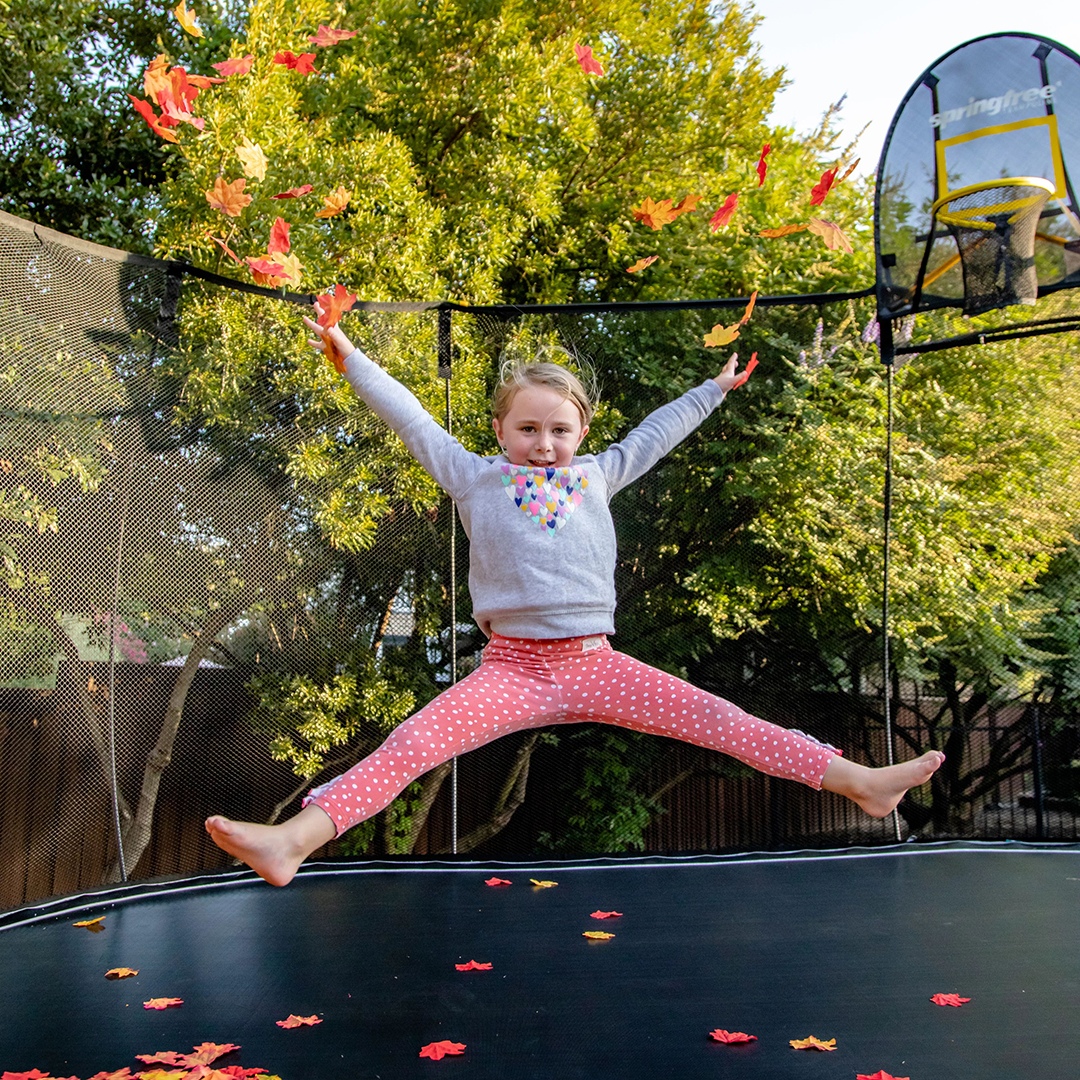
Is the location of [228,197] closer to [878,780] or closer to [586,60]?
[586,60]

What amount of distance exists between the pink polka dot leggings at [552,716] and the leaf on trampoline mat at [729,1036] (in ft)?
1.22

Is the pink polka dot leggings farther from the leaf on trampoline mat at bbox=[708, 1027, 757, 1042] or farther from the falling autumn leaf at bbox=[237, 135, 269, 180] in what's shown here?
the falling autumn leaf at bbox=[237, 135, 269, 180]

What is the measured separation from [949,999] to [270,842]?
1.07 m

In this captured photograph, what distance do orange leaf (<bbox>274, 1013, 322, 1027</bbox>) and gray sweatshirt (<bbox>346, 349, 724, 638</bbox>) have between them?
67 centimetres

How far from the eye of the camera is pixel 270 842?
1350mm

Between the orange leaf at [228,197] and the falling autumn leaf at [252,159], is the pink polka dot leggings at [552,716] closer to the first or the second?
the orange leaf at [228,197]

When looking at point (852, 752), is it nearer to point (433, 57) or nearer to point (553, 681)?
point (553, 681)

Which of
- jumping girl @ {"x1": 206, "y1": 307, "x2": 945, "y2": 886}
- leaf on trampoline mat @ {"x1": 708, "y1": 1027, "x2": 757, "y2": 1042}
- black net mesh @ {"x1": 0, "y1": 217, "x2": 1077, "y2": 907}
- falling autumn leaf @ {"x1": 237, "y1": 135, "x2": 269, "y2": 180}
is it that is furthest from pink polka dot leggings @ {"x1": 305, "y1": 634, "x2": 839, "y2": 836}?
falling autumn leaf @ {"x1": 237, "y1": 135, "x2": 269, "y2": 180}

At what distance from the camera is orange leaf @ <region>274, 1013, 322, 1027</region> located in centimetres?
147

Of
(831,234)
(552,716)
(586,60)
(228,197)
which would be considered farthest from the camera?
(586,60)

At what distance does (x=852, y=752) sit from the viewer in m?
3.09

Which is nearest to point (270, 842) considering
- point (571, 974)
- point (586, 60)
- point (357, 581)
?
point (571, 974)

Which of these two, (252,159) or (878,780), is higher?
(252,159)

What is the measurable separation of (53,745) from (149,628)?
0.33 meters
